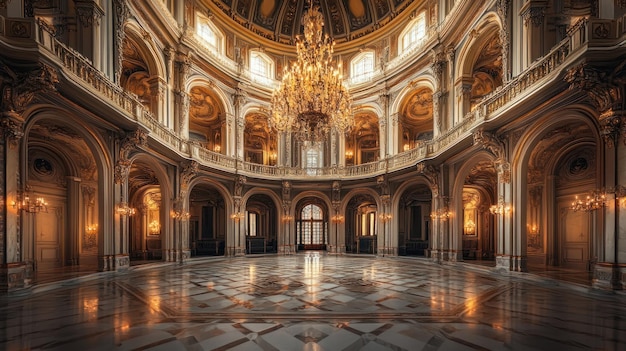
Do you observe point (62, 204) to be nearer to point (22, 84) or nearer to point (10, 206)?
point (10, 206)

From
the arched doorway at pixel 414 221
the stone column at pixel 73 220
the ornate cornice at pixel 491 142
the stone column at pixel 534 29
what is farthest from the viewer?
the arched doorway at pixel 414 221

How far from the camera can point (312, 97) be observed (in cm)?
1231

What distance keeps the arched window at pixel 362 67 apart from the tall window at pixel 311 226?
11.3 m

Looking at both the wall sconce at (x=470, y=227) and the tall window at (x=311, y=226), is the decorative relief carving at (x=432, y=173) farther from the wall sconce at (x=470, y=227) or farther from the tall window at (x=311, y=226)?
the tall window at (x=311, y=226)

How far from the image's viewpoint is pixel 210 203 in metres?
A: 22.9

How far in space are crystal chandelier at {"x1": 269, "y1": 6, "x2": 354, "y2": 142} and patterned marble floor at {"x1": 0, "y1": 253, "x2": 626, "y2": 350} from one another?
6187 millimetres

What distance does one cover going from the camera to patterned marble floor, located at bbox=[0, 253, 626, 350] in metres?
4.92

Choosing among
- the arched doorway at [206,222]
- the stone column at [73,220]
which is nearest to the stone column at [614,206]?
the stone column at [73,220]

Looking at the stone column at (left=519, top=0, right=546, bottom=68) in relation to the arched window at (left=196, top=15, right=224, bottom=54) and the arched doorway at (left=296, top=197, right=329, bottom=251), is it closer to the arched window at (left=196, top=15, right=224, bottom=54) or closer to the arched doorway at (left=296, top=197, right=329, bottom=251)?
the arched window at (left=196, top=15, right=224, bottom=54)

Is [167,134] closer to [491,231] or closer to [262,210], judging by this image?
[262,210]

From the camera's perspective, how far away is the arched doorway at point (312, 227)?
27578 millimetres

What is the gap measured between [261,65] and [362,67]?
7.43m

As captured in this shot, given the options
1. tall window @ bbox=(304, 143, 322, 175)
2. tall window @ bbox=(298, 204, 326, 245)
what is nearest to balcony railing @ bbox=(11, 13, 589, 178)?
tall window @ bbox=(304, 143, 322, 175)

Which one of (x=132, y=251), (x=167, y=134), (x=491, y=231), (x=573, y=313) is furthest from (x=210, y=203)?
(x=573, y=313)
